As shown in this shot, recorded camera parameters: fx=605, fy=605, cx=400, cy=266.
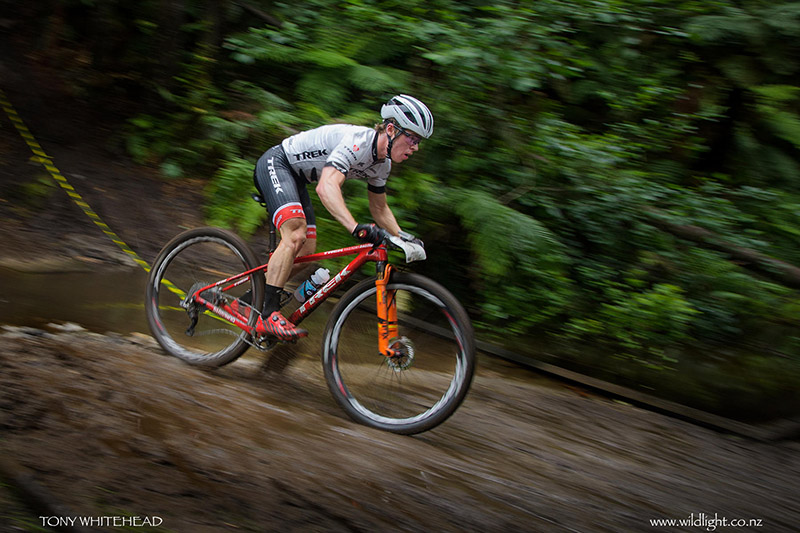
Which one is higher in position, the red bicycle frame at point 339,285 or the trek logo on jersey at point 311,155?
the trek logo on jersey at point 311,155

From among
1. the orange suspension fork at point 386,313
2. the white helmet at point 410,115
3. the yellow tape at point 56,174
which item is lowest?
the yellow tape at point 56,174

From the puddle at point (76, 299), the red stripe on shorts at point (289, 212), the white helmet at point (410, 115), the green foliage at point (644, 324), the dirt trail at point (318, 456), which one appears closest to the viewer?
the dirt trail at point (318, 456)

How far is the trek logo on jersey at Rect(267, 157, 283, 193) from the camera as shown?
4266mm

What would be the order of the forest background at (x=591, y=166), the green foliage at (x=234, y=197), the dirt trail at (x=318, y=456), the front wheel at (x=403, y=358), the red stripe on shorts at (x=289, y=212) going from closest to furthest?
the dirt trail at (x=318, y=456)
the front wheel at (x=403, y=358)
the red stripe on shorts at (x=289, y=212)
the forest background at (x=591, y=166)
the green foliage at (x=234, y=197)

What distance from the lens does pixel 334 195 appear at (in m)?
3.91

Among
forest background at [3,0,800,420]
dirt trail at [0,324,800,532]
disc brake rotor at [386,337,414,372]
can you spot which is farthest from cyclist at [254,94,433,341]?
forest background at [3,0,800,420]

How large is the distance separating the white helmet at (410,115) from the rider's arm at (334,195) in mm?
509

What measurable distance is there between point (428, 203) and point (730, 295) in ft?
10.6

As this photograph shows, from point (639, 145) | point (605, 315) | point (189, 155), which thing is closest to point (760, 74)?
point (639, 145)

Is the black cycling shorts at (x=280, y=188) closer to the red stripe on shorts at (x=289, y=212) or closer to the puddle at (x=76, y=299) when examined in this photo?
the red stripe on shorts at (x=289, y=212)

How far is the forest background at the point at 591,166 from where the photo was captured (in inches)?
240

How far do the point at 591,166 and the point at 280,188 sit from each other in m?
3.74

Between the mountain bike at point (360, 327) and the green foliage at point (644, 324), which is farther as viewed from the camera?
the green foliage at point (644, 324)

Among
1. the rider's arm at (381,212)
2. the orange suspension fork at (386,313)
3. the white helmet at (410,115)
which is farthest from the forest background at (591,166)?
the white helmet at (410,115)
